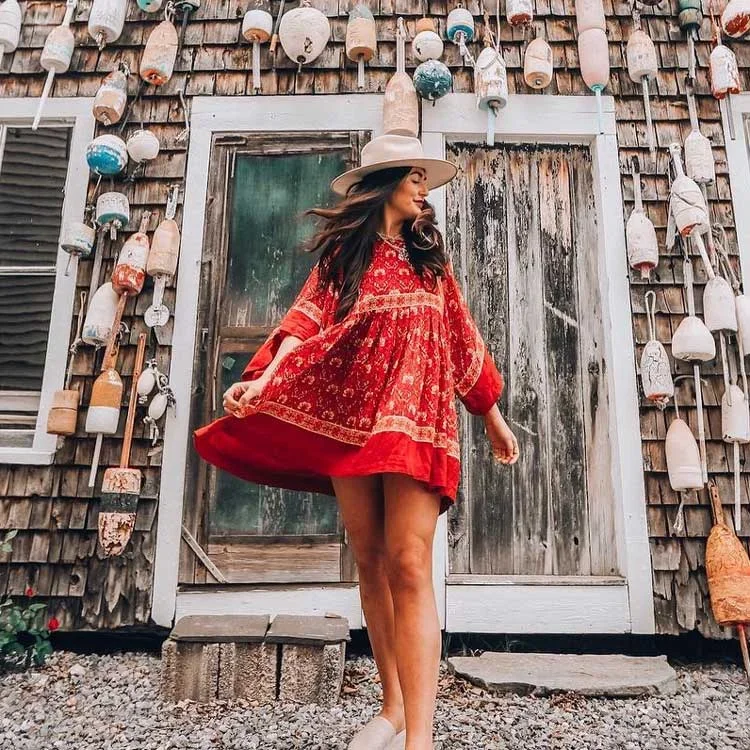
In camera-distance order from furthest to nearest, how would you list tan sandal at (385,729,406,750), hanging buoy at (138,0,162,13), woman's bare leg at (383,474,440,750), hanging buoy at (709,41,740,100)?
hanging buoy at (138,0,162,13), hanging buoy at (709,41,740,100), tan sandal at (385,729,406,750), woman's bare leg at (383,474,440,750)

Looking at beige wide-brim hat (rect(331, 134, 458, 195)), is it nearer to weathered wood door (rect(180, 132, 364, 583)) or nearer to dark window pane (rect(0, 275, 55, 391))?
weathered wood door (rect(180, 132, 364, 583))

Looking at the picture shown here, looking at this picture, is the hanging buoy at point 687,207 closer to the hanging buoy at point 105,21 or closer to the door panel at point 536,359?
the door panel at point 536,359

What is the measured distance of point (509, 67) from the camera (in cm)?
348

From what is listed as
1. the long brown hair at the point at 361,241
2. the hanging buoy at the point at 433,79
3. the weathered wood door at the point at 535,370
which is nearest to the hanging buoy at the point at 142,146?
the hanging buoy at the point at 433,79

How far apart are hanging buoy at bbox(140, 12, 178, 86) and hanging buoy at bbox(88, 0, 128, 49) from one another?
0.20 m

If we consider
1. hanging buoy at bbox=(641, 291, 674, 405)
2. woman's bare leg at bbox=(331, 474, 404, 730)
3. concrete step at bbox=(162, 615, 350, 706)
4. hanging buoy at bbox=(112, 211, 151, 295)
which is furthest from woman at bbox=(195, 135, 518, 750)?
hanging buoy at bbox=(112, 211, 151, 295)

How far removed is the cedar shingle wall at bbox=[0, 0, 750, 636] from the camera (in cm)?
298

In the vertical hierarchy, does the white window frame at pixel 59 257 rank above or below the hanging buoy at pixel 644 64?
below

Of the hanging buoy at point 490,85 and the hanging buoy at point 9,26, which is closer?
the hanging buoy at point 490,85

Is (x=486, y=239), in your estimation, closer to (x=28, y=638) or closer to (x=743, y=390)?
(x=743, y=390)

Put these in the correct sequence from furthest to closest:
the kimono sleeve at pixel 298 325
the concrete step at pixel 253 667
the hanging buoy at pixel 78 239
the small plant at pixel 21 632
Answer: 1. the hanging buoy at pixel 78 239
2. the small plant at pixel 21 632
3. the concrete step at pixel 253 667
4. the kimono sleeve at pixel 298 325

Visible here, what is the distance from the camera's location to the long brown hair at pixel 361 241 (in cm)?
190

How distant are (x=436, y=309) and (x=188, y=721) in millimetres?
1516

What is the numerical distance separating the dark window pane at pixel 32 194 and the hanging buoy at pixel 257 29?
1047mm
